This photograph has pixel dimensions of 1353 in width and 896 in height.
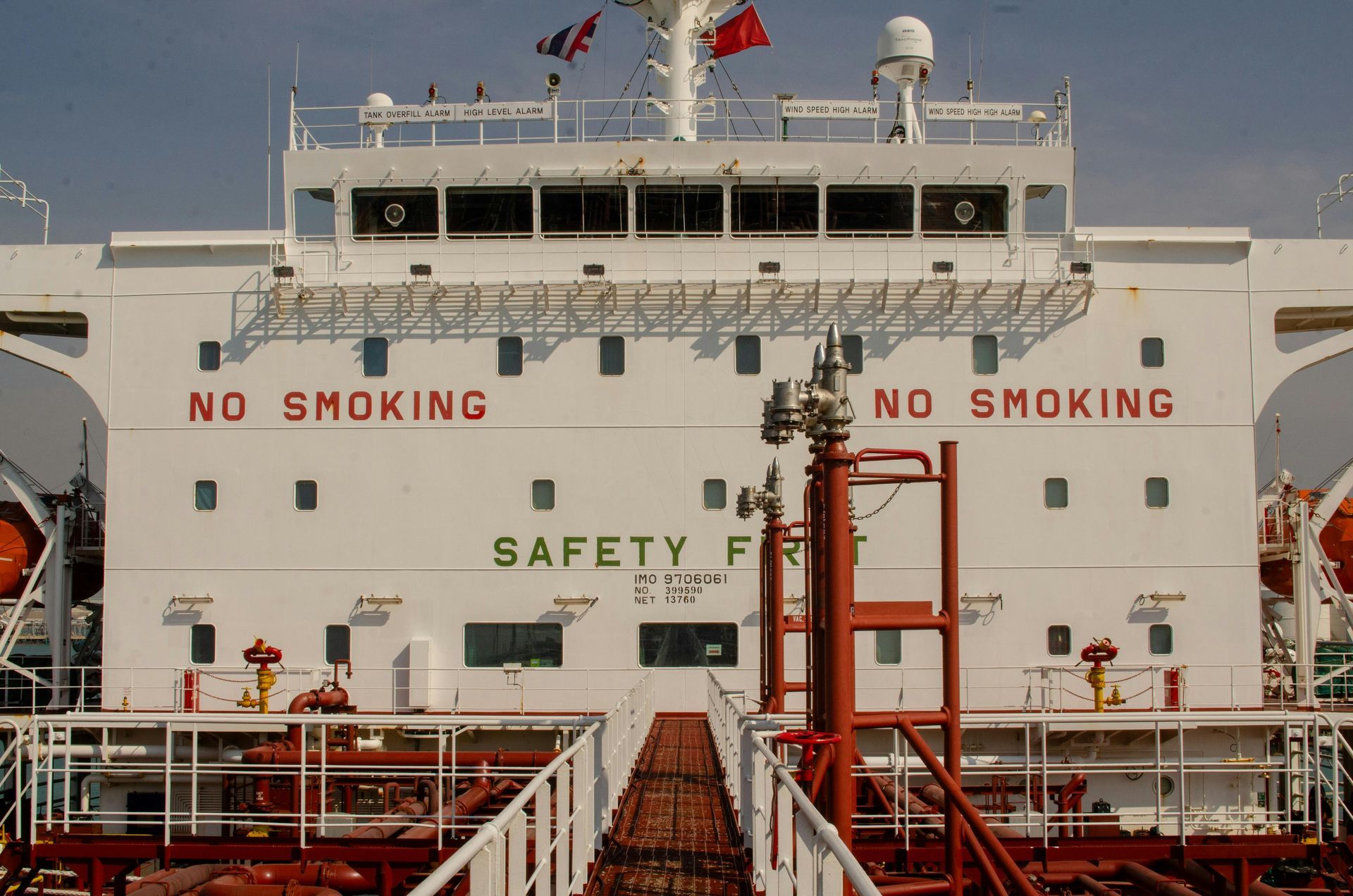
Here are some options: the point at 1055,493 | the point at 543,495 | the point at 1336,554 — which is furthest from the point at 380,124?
the point at 1336,554

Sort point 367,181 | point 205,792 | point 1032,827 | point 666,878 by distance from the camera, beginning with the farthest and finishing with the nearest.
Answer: point 367,181, point 205,792, point 1032,827, point 666,878

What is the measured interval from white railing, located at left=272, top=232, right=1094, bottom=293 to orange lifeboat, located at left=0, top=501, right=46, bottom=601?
22.8 ft

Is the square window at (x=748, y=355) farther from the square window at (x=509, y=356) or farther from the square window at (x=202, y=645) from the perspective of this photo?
the square window at (x=202, y=645)

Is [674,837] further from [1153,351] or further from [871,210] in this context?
[1153,351]

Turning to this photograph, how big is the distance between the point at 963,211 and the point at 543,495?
884cm

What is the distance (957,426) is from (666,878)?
1263cm

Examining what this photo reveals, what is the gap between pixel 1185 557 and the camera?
69.4 ft

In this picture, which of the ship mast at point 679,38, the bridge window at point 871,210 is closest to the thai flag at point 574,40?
the ship mast at point 679,38

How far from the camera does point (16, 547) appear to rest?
22.8m

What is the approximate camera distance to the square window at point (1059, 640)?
20938 mm

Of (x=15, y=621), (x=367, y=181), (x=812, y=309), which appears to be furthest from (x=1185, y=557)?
(x=15, y=621)

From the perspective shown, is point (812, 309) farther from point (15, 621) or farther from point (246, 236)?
point (15, 621)

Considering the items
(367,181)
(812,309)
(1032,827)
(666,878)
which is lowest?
(1032,827)

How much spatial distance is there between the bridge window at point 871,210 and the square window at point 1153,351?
4.44 m
